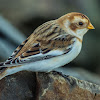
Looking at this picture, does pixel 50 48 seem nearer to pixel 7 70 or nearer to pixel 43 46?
pixel 43 46

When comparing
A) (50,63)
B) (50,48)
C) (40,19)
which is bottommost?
(40,19)

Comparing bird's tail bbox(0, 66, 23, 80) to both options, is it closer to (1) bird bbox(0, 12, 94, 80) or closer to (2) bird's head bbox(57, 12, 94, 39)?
(1) bird bbox(0, 12, 94, 80)

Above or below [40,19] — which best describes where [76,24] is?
above

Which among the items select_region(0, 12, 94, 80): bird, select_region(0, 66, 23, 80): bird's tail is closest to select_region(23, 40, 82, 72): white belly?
select_region(0, 12, 94, 80): bird

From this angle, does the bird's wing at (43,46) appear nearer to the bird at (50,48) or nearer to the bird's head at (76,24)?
the bird at (50,48)

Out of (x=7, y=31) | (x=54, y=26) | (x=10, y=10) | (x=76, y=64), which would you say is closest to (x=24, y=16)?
(x=10, y=10)

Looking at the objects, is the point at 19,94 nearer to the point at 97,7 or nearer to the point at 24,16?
the point at 24,16

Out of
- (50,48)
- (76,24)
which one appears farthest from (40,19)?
(50,48)
